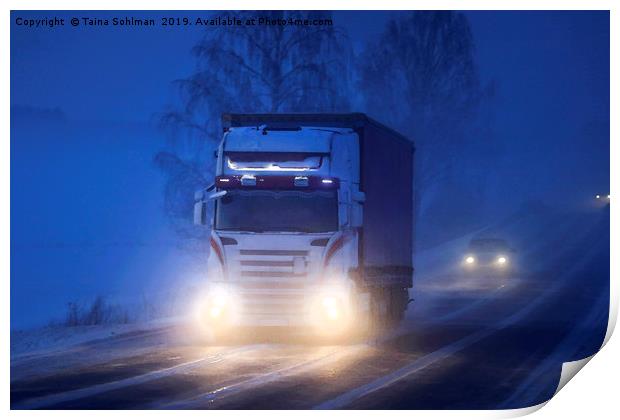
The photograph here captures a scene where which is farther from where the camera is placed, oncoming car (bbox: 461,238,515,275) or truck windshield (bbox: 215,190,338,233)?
oncoming car (bbox: 461,238,515,275)

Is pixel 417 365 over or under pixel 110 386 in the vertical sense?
over

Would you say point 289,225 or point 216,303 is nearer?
point 289,225

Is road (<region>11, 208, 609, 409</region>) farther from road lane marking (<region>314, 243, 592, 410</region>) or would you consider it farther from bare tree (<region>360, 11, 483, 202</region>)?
bare tree (<region>360, 11, 483, 202</region>)

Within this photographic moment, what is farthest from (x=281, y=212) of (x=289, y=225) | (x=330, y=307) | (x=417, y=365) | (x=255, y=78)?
(x=255, y=78)

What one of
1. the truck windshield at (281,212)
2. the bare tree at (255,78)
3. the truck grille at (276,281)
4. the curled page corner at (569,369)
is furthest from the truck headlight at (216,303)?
the bare tree at (255,78)

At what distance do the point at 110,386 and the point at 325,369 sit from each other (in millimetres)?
3563

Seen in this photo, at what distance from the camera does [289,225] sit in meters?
19.7

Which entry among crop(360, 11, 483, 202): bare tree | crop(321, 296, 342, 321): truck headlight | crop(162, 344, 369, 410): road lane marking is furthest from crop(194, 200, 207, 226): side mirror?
crop(360, 11, 483, 202): bare tree

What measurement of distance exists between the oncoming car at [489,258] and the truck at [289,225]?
31113 millimetres

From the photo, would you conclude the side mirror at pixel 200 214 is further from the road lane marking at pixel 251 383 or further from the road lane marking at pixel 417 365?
the road lane marking at pixel 417 365

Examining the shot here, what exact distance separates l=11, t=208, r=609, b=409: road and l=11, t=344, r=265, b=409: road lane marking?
2 centimetres

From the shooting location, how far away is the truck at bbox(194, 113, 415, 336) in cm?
1952

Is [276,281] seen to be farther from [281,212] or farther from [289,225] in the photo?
A: [281,212]
